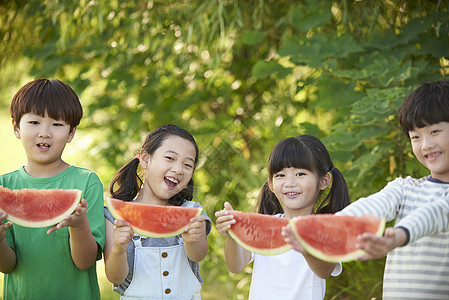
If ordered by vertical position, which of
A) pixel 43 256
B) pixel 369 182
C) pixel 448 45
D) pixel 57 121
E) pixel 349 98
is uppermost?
pixel 448 45

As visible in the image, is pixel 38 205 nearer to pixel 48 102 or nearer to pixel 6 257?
pixel 6 257

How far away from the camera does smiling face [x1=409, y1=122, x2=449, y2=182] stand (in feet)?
7.36

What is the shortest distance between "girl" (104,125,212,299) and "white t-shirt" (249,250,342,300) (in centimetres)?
31

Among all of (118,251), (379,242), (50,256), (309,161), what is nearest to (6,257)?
(50,256)

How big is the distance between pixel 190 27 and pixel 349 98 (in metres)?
1.49

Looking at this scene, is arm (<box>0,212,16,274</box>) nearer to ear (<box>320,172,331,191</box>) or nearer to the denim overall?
the denim overall

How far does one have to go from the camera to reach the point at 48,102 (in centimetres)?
250

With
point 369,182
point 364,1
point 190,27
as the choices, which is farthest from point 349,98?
point 190,27

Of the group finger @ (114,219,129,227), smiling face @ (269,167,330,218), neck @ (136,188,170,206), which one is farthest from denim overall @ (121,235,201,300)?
smiling face @ (269,167,330,218)

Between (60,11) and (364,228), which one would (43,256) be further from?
(60,11)

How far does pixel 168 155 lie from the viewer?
8.83ft

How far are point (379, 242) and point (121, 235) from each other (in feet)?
3.62

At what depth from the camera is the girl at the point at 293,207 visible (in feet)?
8.36

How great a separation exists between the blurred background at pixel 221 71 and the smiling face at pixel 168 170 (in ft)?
4.47
